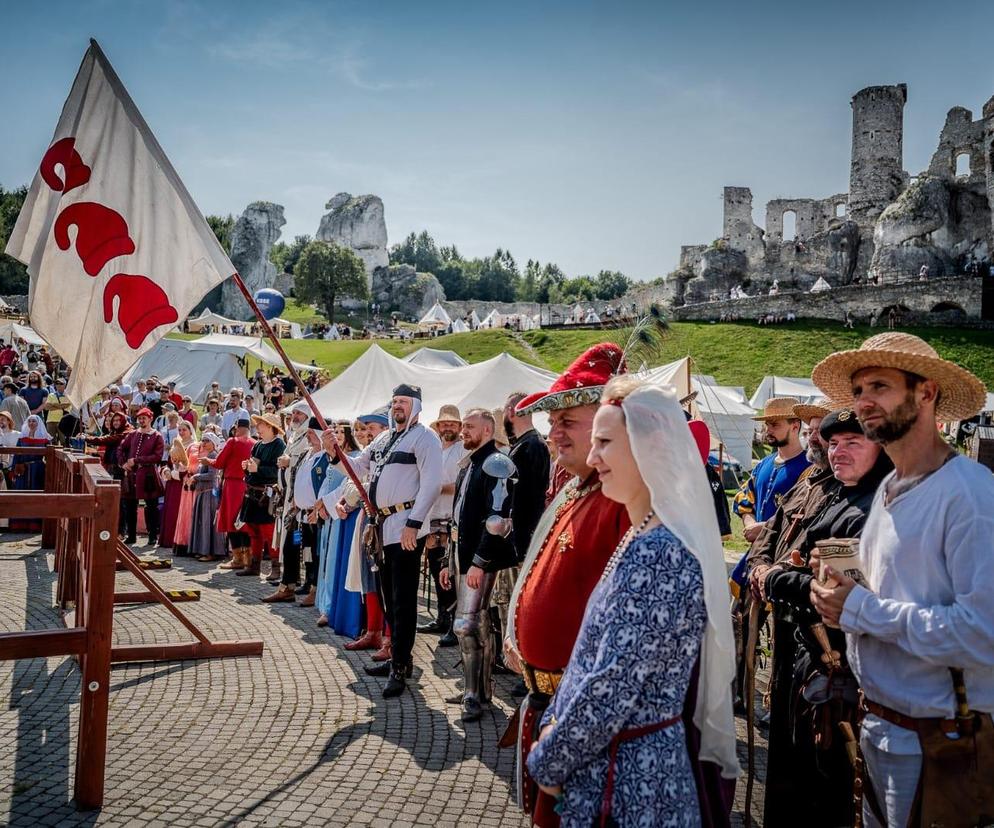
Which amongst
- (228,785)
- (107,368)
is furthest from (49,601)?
(228,785)

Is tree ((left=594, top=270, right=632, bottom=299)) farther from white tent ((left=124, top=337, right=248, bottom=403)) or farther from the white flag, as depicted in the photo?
the white flag

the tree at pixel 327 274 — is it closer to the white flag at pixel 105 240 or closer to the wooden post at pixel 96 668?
the white flag at pixel 105 240

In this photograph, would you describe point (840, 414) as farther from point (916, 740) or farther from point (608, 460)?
point (608, 460)

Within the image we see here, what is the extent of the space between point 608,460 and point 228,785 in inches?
123

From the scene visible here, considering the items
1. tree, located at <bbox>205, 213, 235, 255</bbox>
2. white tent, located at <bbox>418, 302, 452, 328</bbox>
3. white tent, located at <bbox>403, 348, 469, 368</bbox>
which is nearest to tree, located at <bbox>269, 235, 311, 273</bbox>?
tree, located at <bbox>205, 213, 235, 255</bbox>

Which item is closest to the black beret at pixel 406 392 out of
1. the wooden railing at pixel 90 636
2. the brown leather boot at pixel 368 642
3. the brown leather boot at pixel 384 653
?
the brown leather boot at pixel 384 653

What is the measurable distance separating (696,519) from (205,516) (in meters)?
9.96

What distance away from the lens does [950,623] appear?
2.38 metres

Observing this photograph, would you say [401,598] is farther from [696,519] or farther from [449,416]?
[696,519]

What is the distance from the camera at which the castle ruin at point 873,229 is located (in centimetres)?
4712

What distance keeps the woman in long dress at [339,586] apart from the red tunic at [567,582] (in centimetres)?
464

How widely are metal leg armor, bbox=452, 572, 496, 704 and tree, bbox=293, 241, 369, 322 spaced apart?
2857 inches

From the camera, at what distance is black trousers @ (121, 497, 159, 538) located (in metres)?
11.5

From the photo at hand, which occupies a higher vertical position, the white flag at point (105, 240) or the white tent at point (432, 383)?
the white flag at point (105, 240)
